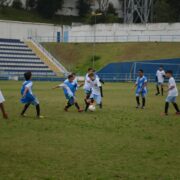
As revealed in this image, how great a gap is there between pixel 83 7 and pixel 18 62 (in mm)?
32150

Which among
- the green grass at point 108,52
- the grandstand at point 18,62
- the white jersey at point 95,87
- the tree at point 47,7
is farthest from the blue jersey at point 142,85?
the tree at point 47,7

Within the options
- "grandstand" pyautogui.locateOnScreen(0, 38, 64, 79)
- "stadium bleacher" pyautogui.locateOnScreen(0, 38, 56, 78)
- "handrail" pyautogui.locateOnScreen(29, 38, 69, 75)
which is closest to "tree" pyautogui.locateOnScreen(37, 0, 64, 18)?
"handrail" pyautogui.locateOnScreen(29, 38, 69, 75)

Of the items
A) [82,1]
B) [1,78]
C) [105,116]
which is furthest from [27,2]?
[105,116]

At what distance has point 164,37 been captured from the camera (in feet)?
228

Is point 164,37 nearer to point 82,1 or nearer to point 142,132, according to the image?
point 82,1

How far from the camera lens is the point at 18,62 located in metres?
65.1

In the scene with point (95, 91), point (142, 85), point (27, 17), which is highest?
point (27, 17)

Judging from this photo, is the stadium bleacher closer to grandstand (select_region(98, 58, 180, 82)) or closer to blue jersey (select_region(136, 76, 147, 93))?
grandstand (select_region(98, 58, 180, 82))

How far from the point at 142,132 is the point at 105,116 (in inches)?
181

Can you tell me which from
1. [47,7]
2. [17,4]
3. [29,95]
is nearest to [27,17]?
[17,4]

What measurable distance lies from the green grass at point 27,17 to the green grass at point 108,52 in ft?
44.4

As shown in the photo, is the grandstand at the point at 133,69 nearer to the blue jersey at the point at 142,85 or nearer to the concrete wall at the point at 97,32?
the concrete wall at the point at 97,32

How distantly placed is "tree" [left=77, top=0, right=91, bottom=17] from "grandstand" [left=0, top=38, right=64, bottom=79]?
82.5 ft

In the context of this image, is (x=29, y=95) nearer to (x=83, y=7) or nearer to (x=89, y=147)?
(x=89, y=147)
